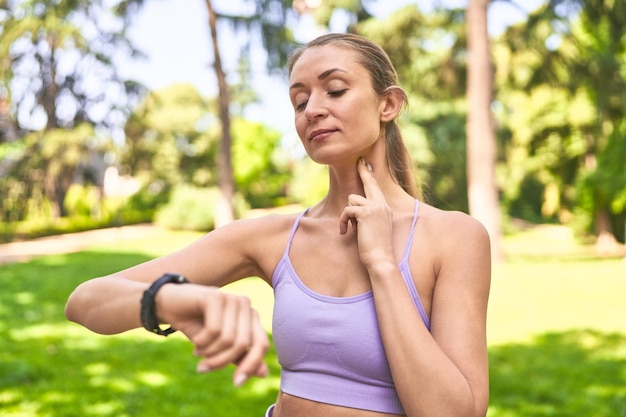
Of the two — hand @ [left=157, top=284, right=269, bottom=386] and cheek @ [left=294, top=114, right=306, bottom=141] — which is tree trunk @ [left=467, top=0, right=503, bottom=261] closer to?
cheek @ [left=294, top=114, right=306, bottom=141]

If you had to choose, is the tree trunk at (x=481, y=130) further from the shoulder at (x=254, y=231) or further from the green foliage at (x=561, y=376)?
the shoulder at (x=254, y=231)

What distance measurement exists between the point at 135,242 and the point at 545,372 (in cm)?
2156

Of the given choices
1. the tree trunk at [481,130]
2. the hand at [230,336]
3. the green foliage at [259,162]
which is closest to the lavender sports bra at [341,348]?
the hand at [230,336]

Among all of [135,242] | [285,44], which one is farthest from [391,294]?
[135,242]

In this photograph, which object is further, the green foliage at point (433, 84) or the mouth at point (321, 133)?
the green foliage at point (433, 84)

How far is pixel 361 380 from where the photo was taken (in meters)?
1.49

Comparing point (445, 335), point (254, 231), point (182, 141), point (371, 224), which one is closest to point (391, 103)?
point (371, 224)

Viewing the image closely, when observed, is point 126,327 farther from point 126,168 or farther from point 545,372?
point 126,168

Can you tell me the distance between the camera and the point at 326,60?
1592 millimetres

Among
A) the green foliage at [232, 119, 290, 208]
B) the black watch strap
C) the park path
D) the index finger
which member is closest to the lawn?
the index finger

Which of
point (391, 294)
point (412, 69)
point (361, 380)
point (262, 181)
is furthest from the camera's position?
point (262, 181)

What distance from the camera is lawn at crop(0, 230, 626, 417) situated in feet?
17.1

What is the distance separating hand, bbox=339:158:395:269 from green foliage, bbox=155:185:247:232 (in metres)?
28.3

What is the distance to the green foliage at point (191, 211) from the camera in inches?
1196
